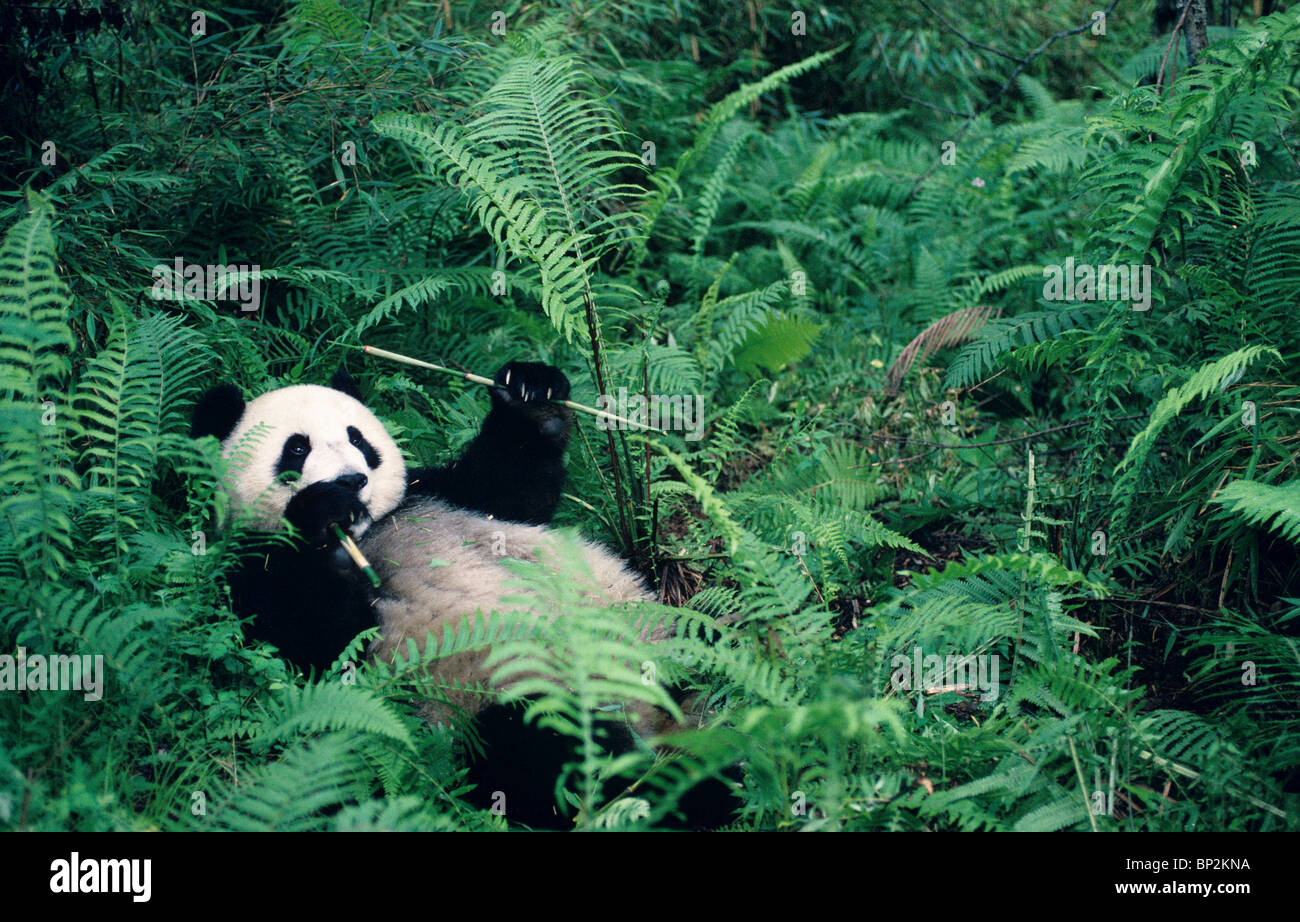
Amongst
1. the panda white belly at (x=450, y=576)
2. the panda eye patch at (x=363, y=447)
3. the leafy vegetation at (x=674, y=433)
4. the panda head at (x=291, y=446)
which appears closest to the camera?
the leafy vegetation at (x=674, y=433)

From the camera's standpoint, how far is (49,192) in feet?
11.9

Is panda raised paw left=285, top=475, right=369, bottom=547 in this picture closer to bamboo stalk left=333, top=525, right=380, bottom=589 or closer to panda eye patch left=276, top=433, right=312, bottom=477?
bamboo stalk left=333, top=525, right=380, bottom=589

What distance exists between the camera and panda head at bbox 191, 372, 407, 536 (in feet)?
11.0

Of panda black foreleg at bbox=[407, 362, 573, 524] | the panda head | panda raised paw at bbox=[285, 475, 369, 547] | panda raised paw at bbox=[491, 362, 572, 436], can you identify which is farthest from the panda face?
panda raised paw at bbox=[491, 362, 572, 436]

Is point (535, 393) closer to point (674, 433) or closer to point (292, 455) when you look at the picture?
point (292, 455)

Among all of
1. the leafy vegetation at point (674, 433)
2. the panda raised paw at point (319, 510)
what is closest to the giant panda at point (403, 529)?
the panda raised paw at point (319, 510)

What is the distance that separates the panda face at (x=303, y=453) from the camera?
11.0ft

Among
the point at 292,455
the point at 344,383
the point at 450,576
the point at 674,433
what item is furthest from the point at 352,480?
the point at 674,433

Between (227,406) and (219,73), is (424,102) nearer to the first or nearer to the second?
(219,73)

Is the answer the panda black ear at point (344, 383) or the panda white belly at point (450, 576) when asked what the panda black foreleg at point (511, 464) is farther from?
the panda black ear at point (344, 383)

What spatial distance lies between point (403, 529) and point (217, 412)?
792 millimetres

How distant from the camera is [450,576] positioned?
3.43 m

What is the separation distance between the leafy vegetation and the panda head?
0.54ft

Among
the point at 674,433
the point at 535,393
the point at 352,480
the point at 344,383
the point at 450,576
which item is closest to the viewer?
the point at 352,480
